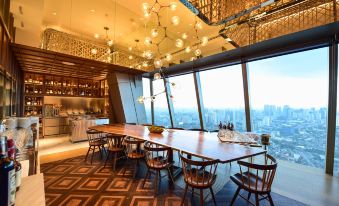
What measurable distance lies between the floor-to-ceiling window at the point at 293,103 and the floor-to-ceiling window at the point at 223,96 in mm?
357

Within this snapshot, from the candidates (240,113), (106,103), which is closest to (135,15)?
(240,113)

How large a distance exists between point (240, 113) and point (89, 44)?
5.85 m

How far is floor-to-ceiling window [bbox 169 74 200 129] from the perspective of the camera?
6226 mm

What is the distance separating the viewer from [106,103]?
8.01 m

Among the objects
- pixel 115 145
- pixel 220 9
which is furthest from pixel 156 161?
pixel 220 9

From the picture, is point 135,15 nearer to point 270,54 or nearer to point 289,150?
point 270,54

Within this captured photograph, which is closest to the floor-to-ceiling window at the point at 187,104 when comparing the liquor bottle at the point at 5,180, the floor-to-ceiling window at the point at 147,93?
the floor-to-ceiling window at the point at 147,93

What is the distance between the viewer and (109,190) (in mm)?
2730

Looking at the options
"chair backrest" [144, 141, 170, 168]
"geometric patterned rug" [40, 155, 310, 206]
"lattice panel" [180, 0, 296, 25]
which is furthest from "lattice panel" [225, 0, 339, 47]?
"geometric patterned rug" [40, 155, 310, 206]

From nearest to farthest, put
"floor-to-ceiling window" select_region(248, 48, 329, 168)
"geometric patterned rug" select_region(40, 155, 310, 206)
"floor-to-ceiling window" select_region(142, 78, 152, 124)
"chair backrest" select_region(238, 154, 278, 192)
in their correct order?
"chair backrest" select_region(238, 154, 278, 192)
"geometric patterned rug" select_region(40, 155, 310, 206)
"floor-to-ceiling window" select_region(248, 48, 329, 168)
"floor-to-ceiling window" select_region(142, 78, 152, 124)

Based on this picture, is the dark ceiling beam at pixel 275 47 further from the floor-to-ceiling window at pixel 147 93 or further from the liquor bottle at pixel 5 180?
the liquor bottle at pixel 5 180

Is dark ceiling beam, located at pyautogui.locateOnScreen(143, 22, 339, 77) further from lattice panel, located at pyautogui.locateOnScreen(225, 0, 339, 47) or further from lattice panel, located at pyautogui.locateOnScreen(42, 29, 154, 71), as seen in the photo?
lattice panel, located at pyautogui.locateOnScreen(42, 29, 154, 71)

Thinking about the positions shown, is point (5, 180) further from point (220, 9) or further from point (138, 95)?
point (138, 95)

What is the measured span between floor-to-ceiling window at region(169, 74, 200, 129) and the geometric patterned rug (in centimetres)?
325
